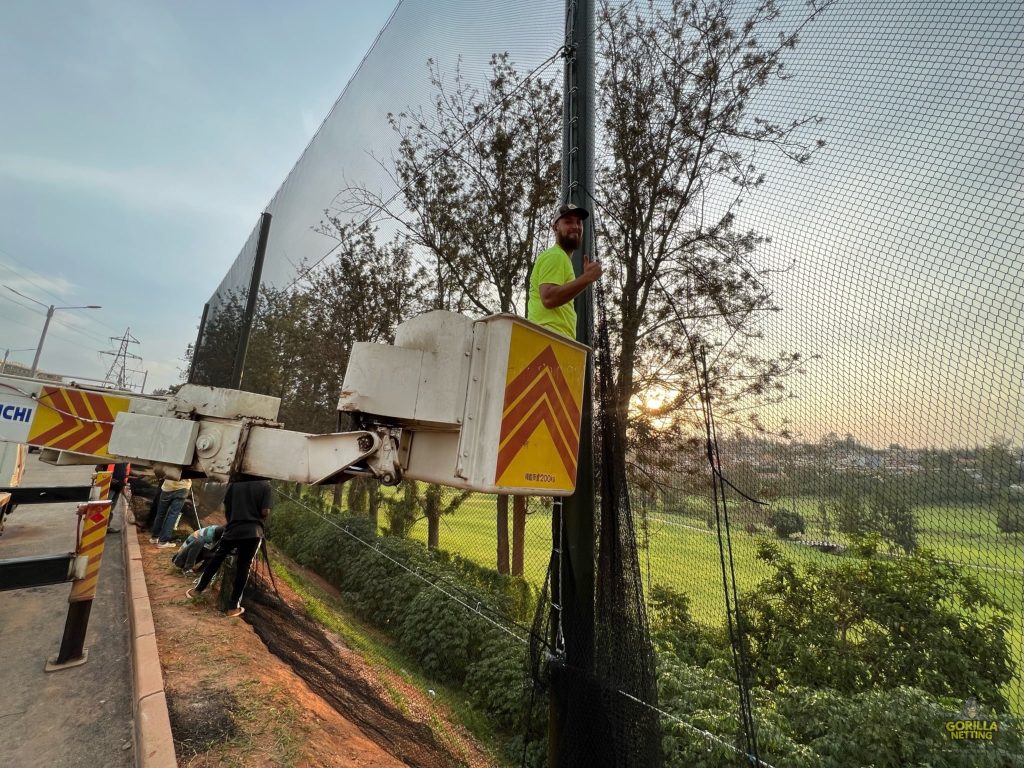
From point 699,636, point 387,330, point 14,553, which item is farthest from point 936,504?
point 14,553

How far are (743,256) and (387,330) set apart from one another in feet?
18.1

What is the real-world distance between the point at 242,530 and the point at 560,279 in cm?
423

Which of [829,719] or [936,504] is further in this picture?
[829,719]

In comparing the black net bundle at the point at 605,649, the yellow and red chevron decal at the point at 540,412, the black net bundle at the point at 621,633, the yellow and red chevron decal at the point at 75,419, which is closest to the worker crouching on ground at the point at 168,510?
the yellow and red chevron decal at the point at 75,419

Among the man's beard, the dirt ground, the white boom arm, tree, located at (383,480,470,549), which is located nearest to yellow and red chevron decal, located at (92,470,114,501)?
the dirt ground

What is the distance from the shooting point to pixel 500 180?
5.63 metres

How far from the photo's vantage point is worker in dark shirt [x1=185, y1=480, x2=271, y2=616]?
4379 mm

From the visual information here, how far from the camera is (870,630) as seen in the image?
3074 mm

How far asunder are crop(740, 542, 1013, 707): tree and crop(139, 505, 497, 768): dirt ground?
2.48 m

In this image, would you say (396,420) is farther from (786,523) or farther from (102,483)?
(102,483)

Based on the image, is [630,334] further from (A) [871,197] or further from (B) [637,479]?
(A) [871,197]

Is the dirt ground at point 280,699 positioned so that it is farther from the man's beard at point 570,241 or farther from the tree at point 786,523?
the man's beard at point 570,241

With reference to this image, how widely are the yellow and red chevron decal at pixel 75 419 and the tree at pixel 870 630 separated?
316 cm

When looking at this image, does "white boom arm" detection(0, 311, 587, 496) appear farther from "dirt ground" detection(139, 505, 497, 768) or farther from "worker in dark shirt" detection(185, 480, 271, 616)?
"worker in dark shirt" detection(185, 480, 271, 616)
